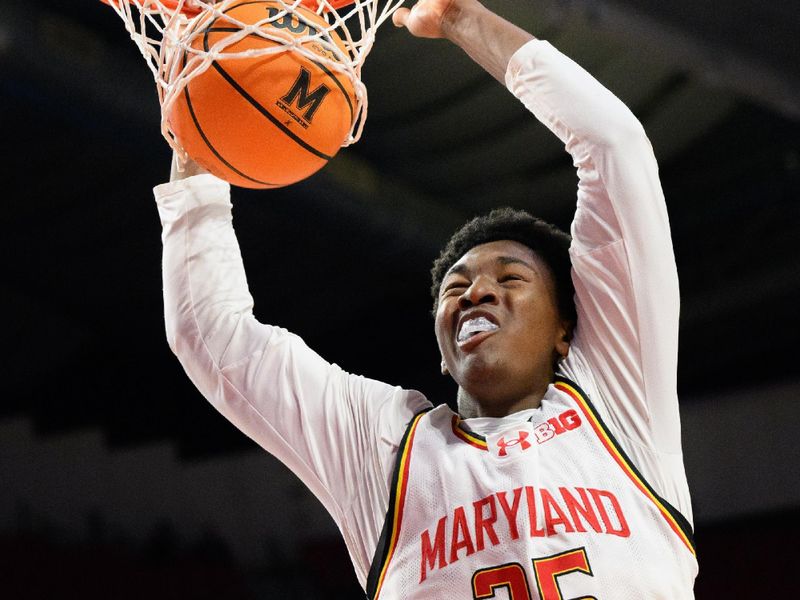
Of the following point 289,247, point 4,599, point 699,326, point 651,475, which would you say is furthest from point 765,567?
point 4,599

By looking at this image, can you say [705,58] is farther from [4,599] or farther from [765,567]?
[4,599]

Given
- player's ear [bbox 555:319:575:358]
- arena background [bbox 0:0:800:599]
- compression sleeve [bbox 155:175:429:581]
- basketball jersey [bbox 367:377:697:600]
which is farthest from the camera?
→ arena background [bbox 0:0:800:599]

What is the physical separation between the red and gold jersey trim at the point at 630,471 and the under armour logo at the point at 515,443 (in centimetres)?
12

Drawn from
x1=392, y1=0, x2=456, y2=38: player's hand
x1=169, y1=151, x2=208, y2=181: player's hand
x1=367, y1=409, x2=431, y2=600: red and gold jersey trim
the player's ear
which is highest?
x1=392, y1=0, x2=456, y2=38: player's hand

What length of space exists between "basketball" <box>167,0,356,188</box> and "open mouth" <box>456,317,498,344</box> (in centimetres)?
44

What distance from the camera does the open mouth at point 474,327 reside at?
2098mm

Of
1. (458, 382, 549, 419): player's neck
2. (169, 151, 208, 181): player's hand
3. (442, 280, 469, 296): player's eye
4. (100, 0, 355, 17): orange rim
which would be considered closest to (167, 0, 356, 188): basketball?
(100, 0, 355, 17): orange rim

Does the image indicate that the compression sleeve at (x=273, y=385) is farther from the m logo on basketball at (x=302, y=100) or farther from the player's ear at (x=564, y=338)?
the m logo on basketball at (x=302, y=100)

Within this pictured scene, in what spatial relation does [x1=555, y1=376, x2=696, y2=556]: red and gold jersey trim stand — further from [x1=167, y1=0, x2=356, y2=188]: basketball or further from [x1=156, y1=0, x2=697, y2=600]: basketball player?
[x1=167, y1=0, x2=356, y2=188]: basketball

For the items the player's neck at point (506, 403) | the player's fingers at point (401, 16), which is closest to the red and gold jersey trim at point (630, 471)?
the player's neck at point (506, 403)

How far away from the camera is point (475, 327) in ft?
6.91

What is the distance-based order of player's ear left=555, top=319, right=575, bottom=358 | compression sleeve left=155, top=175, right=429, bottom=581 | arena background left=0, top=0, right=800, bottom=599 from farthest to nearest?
arena background left=0, top=0, right=800, bottom=599, player's ear left=555, top=319, right=575, bottom=358, compression sleeve left=155, top=175, right=429, bottom=581

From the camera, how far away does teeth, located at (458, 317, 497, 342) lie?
2.10m

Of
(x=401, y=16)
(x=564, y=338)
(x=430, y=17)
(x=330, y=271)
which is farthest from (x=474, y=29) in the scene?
(x=330, y=271)
